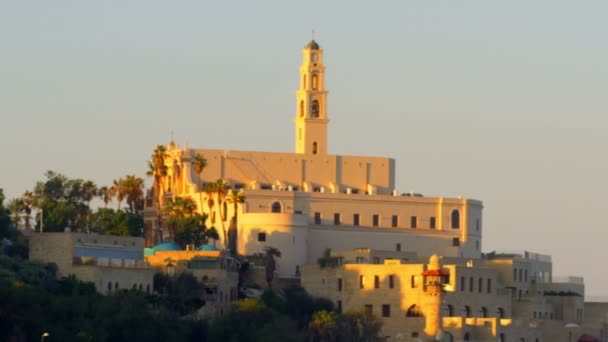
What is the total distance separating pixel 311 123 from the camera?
611ft

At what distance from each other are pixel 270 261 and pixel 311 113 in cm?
1819

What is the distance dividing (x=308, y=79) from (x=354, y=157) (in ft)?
22.7

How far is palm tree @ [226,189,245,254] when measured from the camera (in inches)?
7003

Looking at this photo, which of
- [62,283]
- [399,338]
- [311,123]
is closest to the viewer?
[62,283]

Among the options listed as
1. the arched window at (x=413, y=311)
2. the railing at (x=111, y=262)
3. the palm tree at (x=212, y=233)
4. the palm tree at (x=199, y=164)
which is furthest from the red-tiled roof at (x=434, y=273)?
the palm tree at (x=199, y=164)

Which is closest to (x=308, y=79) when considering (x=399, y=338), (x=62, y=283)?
(x=399, y=338)

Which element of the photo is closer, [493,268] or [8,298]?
[8,298]

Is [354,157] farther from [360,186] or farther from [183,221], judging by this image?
[183,221]

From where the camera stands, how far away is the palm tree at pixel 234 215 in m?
178

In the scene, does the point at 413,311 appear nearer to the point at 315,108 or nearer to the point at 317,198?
the point at 317,198

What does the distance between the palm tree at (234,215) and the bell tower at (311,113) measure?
940 centimetres

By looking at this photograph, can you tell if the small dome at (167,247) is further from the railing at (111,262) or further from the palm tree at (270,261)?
the railing at (111,262)

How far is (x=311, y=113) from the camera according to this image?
186250 millimetres

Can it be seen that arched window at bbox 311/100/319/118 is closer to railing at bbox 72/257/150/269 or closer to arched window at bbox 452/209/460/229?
arched window at bbox 452/209/460/229
